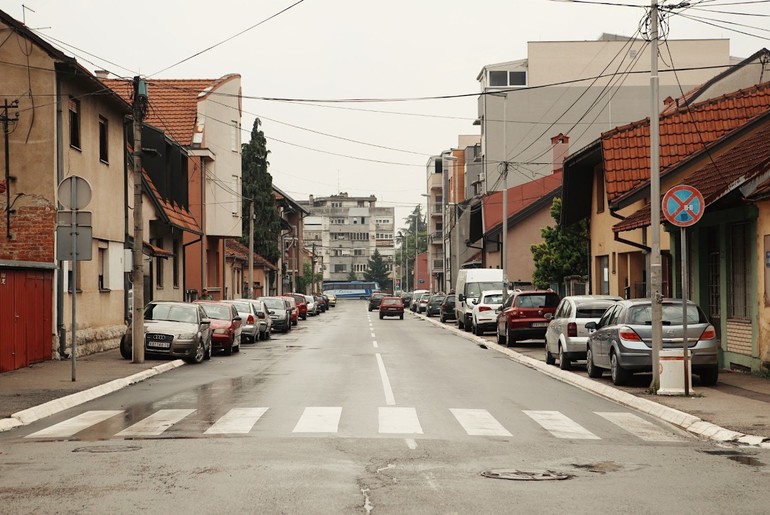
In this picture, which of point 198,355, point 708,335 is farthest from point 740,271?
point 198,355

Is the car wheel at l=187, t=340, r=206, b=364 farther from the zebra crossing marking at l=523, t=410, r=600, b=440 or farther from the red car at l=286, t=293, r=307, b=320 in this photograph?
the red car at l=286, t=293, r=307, b=320

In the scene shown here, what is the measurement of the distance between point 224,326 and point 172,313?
3.04 m

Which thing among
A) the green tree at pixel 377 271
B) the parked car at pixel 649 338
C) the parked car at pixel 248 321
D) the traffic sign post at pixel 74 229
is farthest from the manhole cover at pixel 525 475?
the green tree at pixel 377 271

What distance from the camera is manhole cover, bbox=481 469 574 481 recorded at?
364 inches

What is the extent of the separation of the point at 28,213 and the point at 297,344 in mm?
12384

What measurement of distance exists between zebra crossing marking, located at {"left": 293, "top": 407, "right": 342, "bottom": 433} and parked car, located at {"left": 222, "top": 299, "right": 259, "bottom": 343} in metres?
22.6

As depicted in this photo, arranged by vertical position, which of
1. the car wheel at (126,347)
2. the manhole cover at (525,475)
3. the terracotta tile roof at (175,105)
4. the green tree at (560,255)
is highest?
the terracotta tile roof at (175,105)

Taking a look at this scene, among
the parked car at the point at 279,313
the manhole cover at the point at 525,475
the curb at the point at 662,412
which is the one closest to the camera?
the manhole cover at the point at 525,475

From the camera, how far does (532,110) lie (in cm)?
7444

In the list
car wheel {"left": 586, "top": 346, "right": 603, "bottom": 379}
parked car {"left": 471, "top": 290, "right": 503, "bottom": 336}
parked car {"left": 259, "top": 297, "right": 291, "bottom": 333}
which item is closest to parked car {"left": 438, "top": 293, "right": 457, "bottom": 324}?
parked car {"left": 259, "top": 297, "right": 291, "bottom": 333}

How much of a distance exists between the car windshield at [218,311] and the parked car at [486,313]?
13.6 m

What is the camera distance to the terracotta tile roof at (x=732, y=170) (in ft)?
63.8

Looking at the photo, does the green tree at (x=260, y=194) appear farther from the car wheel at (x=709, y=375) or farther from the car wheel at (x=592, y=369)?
the car wheel at (x=709, y=375)

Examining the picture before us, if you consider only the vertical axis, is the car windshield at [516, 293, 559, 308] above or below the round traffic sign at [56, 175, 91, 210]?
below
